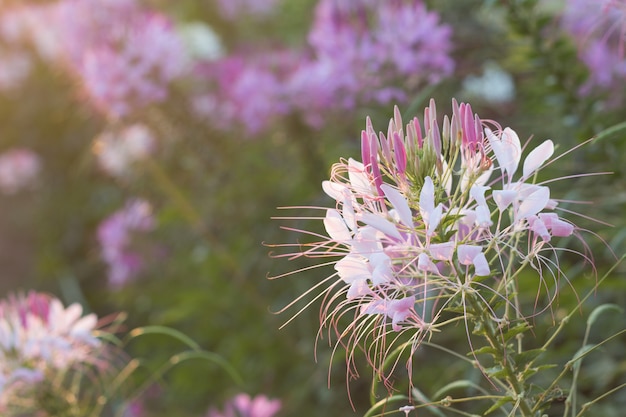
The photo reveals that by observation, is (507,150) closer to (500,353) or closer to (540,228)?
(540,228)

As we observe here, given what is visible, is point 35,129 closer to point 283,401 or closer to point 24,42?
point 24,42

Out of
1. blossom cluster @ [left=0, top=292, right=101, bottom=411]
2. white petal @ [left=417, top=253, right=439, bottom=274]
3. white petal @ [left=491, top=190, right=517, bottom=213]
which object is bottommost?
white petal @ [left=417, top=253, right=439, bottom=274]

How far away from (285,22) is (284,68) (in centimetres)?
143

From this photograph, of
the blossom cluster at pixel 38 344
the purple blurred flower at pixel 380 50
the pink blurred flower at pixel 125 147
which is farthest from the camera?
the pink blurred flower at pixel 125 147

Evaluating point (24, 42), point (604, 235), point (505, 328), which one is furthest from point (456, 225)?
point (24, 42)

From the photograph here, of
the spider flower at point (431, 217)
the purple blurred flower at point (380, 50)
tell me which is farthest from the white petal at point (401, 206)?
the purple blurred flower at point (380, 50)

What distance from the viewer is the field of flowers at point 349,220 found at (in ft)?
2.44

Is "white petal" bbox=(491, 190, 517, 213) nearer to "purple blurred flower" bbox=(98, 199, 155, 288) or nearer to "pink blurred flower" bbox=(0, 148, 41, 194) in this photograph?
"purple blurred flower" bbox=(98, 199, 155, 288)

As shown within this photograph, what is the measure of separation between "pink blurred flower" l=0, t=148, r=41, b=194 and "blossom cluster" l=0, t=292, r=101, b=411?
2954 millimetres

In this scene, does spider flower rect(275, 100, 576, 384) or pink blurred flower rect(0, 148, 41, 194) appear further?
pink blurred flower rect(0, 148, 41, 194)

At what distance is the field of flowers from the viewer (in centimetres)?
75

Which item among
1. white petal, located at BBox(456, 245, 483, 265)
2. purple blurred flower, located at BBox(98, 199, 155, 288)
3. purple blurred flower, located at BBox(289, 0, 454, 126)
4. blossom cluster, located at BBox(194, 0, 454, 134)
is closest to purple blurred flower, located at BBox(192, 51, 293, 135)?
blossom cluster, located at BBox(194, 0, 454, 134)

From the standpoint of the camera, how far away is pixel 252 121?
7.35 feet

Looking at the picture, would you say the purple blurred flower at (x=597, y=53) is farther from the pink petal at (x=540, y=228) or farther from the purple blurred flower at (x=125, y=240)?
the purple blurred flower at (x=125, y=240)
